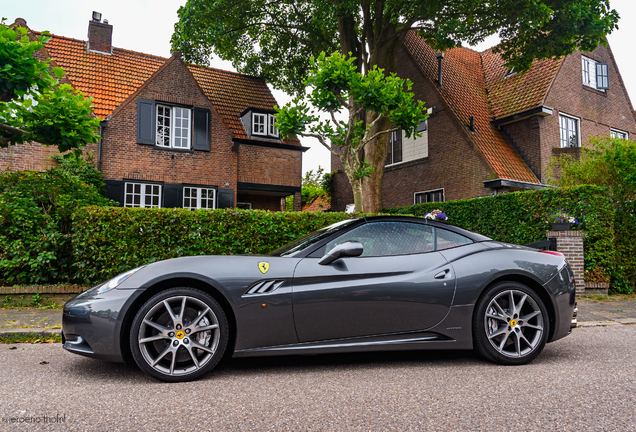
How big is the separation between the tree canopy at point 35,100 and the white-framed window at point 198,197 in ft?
27.5

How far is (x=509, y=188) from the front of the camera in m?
15.3

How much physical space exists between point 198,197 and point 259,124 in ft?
13.3

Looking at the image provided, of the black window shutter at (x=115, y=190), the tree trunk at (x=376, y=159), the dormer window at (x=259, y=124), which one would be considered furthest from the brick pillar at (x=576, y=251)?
the black window shutter at (x=115, y=190)

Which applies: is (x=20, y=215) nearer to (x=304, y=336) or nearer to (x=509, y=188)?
(x=304, y=336)

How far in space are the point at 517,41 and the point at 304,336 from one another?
46.5ft

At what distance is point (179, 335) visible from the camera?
10.5ft

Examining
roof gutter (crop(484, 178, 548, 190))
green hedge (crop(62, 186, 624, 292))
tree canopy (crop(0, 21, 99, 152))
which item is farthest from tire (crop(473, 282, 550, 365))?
roof gutter (crop(484, 178, 548, 190))

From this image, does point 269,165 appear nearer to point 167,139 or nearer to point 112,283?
point 167,139

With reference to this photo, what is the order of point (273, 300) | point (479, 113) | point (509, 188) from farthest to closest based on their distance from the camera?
point (479, 113), point (509, 188), point (273, 300)

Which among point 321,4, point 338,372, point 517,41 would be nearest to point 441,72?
point 517,41

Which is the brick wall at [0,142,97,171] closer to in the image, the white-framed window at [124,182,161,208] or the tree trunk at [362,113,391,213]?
the white-framed window at [124,182,161,208]

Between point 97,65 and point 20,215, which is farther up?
point 97,65

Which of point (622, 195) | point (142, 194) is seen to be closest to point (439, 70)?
point (622, 195)

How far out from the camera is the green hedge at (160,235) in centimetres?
677
